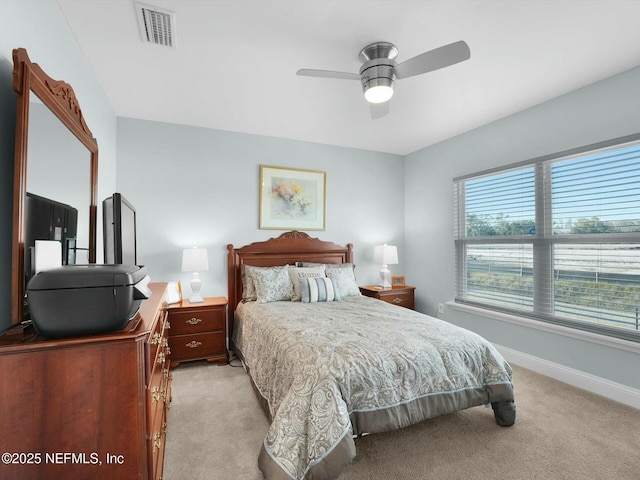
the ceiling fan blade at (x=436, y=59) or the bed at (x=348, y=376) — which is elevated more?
the ceiling fan blade at (x=436, y=59)

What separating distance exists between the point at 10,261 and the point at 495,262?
12.9 feet

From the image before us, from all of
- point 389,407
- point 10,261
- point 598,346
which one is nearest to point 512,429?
point 389,407

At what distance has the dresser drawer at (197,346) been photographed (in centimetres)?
310

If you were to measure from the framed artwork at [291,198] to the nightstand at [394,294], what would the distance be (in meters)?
1.07

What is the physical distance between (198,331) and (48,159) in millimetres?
2211

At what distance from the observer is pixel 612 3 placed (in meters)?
1.78

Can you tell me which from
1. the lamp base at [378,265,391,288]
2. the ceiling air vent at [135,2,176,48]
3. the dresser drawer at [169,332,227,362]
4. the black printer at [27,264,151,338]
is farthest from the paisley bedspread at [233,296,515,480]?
the ceiling air vent at [135,2,176,48]

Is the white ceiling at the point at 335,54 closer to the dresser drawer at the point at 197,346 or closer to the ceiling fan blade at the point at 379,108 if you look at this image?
the ceiling fan blade at the point at 379,108

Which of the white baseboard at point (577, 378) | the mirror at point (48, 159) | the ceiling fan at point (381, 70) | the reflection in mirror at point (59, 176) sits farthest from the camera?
the white baseboard at point (577, 378)

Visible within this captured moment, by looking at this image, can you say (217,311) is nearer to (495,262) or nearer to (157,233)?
(157,233)

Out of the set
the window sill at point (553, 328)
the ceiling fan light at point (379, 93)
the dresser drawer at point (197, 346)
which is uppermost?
the ceiling fan light at point (379, 93)

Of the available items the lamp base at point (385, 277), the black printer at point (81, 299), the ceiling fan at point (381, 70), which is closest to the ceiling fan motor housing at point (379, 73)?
the ceiling fan at point (381, 70)

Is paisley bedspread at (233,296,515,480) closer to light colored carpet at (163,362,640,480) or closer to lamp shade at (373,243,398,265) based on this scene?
light colored carpet at (163,362,640,480)

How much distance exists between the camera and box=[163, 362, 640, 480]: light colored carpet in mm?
1725
